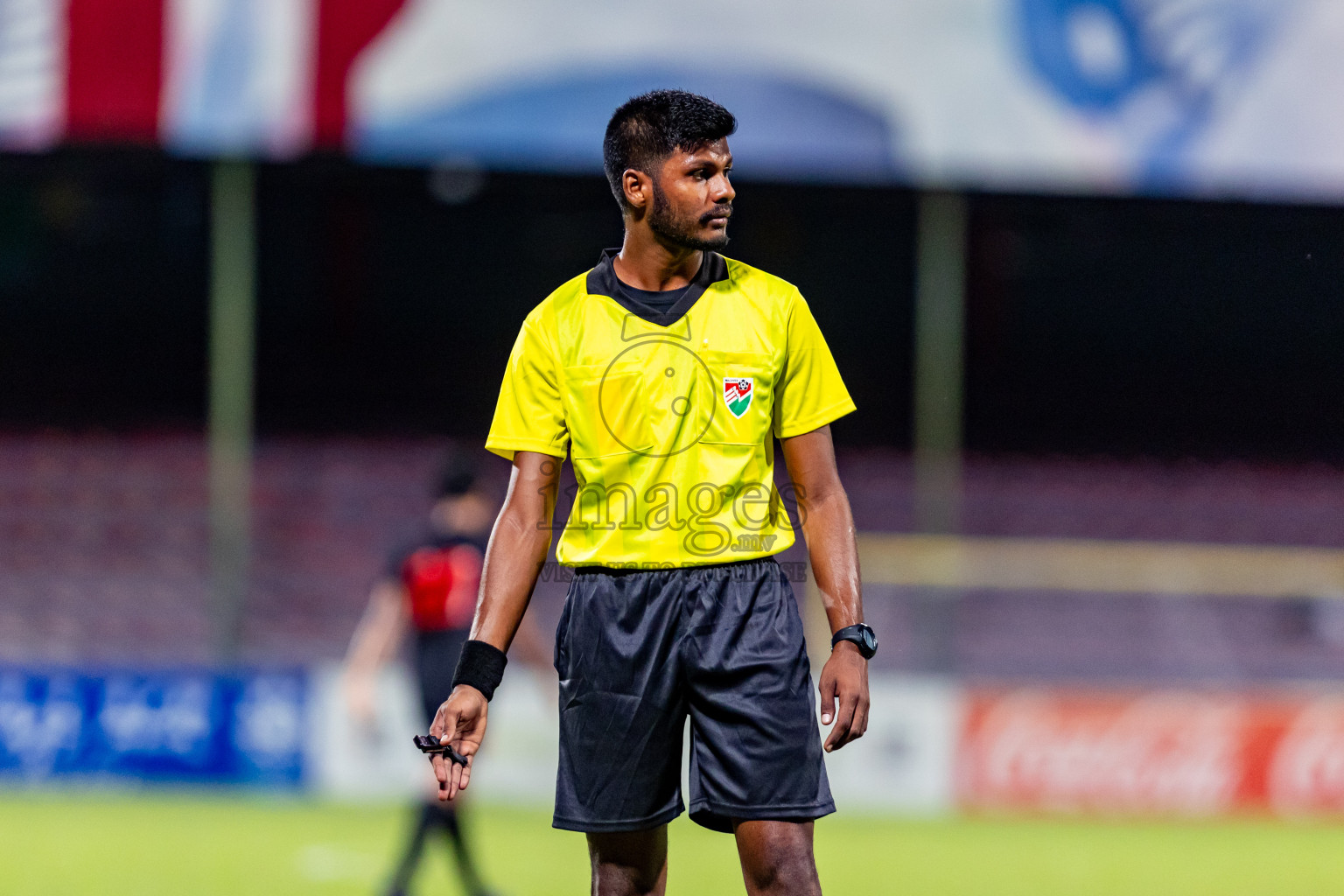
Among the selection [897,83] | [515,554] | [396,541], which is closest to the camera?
[515,554]

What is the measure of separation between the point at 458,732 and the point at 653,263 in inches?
42.3

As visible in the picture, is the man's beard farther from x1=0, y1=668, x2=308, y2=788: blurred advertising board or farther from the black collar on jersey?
x1=0, y1=668, x2=308, y2=788: blurred advertising board

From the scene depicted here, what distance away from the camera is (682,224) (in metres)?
3.70

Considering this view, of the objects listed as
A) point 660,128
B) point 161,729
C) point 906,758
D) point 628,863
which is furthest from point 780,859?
point 161,729

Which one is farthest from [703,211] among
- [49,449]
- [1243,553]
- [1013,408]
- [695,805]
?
[1013,408]

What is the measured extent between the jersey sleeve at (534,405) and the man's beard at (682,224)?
0.35 m

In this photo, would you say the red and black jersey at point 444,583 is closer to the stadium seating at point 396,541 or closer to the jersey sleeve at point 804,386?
the jersey sleeve at point 804,386

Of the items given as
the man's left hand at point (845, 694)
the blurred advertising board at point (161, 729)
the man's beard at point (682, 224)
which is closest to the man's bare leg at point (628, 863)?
the man's left hand at point (845, 694)

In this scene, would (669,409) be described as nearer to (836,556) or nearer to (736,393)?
(736,393)

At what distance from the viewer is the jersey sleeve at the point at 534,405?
150 inches

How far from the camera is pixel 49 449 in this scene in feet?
56.6

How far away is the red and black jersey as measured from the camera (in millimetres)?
7344

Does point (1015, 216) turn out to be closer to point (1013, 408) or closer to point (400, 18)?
point (1013, 408)

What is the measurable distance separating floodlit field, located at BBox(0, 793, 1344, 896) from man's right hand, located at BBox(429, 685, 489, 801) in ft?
14.0
